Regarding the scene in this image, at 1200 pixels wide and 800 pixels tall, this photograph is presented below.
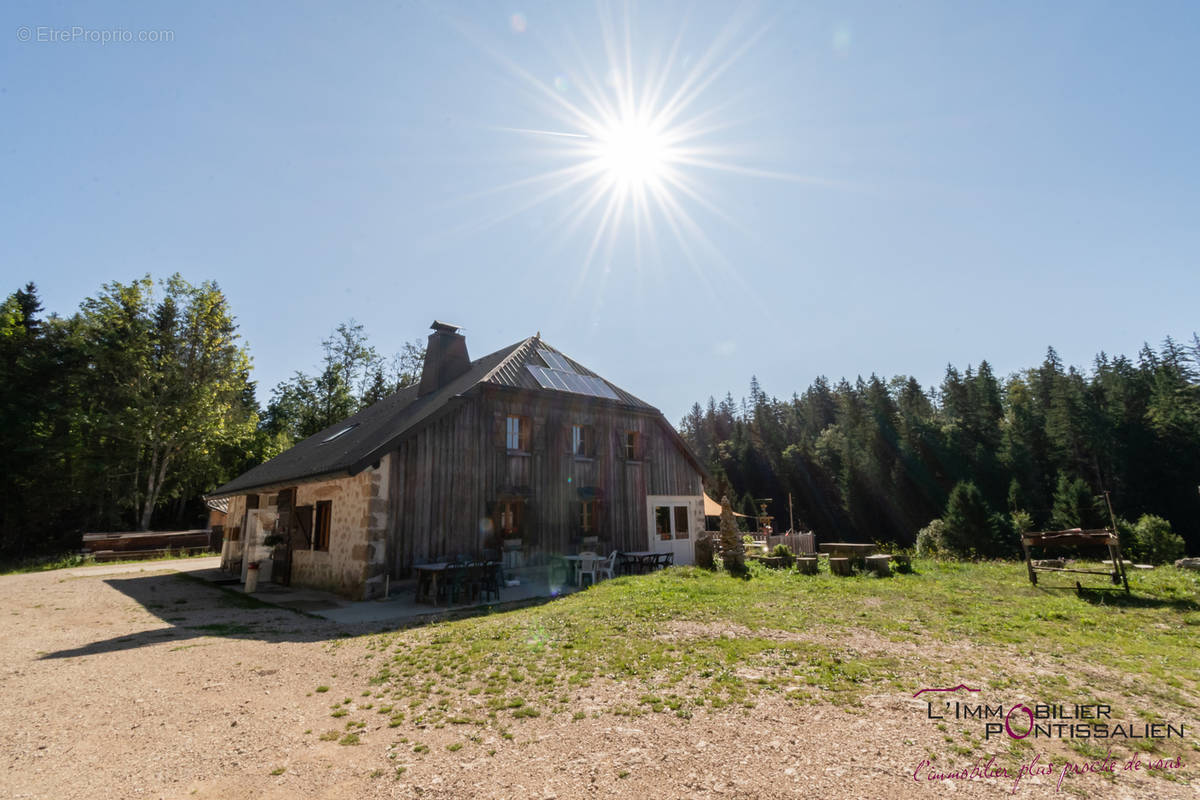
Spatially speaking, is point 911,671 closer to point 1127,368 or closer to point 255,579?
point 255,579

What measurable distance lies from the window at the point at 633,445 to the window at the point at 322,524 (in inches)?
380

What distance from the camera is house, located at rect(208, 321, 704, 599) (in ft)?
41.8

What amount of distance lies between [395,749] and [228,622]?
8.22 meters

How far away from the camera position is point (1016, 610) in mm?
8234

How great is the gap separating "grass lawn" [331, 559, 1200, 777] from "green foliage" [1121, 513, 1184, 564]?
11.8 metres

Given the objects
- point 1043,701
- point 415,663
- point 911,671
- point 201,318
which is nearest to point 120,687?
point 415,663

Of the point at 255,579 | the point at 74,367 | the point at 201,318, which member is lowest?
the point at 255,579

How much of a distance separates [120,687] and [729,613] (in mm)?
8343

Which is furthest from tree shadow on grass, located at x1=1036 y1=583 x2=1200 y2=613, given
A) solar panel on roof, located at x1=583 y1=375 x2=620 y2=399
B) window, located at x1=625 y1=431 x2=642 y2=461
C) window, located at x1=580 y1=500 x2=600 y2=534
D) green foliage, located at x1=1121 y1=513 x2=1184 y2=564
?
green foliage, located at x1=1121 y1=513 x2=1184 y2=564

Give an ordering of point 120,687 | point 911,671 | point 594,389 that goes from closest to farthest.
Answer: point 911,671, point 120,687, point 594,389

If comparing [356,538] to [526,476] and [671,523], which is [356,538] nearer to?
[526,476]

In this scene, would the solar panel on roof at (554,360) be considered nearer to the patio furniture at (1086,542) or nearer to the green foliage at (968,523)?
the patio furniture at (1086,542)

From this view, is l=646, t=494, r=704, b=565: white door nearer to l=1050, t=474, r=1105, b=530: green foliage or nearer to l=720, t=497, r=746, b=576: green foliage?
l=720, t=497, r=746, b=576: green foliage

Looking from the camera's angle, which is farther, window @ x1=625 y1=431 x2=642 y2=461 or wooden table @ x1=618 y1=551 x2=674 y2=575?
window @ x1=625 y1=431 x2=642 y2=461
